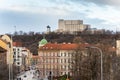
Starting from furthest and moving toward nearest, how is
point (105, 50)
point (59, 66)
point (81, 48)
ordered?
point (59, 66) < point (81, 48) < point (105, 50)

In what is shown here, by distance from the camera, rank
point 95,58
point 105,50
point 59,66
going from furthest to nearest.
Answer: point 59,66, point 105,50, point 95,58

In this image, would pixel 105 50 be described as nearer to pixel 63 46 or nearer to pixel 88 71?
pixel 88 71

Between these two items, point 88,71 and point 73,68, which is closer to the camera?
point 88,71

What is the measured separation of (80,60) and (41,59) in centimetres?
8907

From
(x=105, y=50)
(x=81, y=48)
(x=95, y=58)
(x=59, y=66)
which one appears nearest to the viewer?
(x=95, y=58)

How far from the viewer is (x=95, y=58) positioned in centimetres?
5294

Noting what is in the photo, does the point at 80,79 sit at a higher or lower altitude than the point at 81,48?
lower

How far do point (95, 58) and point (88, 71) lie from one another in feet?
5.86

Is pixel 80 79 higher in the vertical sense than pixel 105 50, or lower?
lower

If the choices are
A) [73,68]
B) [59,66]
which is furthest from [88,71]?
[59,66]

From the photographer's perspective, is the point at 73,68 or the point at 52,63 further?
the point at 52,63

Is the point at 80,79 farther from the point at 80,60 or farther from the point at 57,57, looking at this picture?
the point at 57,57

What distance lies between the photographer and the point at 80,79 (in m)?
55.6

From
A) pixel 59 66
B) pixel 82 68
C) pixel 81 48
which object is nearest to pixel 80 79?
pixel 82 68
